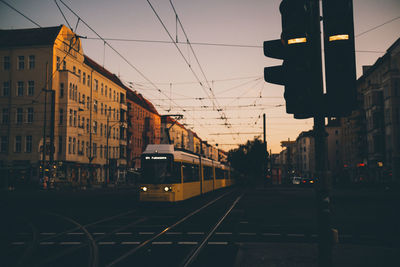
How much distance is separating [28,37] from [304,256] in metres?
49.9

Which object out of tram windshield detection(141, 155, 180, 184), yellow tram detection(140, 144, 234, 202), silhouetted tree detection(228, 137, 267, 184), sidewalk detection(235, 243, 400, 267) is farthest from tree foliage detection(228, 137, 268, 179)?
sidewalk detection(235, 243, 400, 267)

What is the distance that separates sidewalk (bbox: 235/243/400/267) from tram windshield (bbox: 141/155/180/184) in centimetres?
1096

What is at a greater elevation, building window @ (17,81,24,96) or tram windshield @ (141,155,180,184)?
building window @ (17,81,24,96)

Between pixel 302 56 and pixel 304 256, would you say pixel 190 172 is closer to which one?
pixel 304 256

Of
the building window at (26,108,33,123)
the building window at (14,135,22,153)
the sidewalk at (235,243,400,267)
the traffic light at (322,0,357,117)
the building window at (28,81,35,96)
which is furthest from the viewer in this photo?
the building window at (26,108,33,123)

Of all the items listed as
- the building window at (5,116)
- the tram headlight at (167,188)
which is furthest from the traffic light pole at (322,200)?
the building window at (5,116)

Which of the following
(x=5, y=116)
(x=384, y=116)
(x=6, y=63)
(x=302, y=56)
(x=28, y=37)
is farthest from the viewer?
(x=384, y=116)

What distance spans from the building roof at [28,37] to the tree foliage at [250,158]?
5000cm

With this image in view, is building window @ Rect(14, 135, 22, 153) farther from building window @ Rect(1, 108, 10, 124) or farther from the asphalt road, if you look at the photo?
the asphalt road

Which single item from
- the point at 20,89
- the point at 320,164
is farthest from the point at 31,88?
the point at 320,164

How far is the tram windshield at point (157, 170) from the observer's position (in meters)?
19.3

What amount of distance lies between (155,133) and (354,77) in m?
89.4

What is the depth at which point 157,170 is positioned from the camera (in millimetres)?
19484

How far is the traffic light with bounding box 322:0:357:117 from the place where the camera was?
443 centimetres
